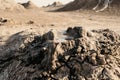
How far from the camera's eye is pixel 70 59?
773 centimetres

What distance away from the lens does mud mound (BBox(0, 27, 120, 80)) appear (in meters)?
7.45

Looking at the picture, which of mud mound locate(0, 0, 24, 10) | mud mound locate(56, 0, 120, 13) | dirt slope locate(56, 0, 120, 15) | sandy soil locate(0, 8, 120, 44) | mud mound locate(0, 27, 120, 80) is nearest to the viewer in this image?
mud mound locate(0, 27, 120, 80)

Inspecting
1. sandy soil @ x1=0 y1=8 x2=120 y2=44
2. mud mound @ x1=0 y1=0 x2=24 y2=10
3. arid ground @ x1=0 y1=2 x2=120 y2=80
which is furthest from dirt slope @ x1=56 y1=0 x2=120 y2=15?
arid ground @ x1=0 y1=2 x2=120 y2=80

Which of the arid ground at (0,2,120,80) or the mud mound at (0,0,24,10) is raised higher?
the arid ground at (0,2,120,80)

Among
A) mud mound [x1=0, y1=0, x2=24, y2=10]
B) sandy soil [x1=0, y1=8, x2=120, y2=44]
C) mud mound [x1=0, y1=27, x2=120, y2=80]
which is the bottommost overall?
mud mound [x1=0, y1=0, x2=24, y2=10]

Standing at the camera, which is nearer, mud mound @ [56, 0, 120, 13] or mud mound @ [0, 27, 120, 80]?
mud mound @ [0, 27, 120, 80]

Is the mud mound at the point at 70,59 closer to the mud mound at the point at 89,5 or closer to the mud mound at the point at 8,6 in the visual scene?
the mud mound at the point at 89,5

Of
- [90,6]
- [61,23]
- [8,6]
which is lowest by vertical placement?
[8,6]

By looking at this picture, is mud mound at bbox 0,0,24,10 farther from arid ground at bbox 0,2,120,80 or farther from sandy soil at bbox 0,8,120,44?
arid ground at bbox 0,2,120,80

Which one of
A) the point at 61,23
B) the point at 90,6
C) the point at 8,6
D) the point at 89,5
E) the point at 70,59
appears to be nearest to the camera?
the point at 70,59

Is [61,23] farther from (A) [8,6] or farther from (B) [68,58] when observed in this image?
(B) [68,58]

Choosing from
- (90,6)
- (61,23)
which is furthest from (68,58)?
(90,6)

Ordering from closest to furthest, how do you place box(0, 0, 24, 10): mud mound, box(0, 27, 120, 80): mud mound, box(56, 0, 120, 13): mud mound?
box(0, 27, 120, 80): mud mound, box(56, 0, 120, 13): mud mound, box(0, 0, 24, 10): mud mound

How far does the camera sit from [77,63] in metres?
7.62
